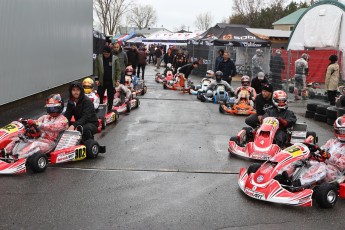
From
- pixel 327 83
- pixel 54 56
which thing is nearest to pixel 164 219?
pixel 327 83

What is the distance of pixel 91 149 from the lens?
25.4 ft

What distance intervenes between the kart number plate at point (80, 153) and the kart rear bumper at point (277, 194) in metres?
3.06

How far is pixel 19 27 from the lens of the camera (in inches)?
534

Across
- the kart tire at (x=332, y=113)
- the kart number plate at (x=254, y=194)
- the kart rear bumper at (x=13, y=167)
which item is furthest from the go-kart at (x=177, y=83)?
the kart number plate at (x=254, y=194)

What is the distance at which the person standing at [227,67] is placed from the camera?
15.9 meters

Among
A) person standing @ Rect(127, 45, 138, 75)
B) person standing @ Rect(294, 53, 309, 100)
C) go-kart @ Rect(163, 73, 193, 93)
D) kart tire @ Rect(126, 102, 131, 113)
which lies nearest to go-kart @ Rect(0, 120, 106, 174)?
kart tire @ Rect(126, 102, 131, 113)

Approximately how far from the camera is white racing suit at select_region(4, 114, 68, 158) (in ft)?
23.1

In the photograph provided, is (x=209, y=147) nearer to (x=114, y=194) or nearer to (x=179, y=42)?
(x=114, y=194)

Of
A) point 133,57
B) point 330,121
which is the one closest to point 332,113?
point 330,121

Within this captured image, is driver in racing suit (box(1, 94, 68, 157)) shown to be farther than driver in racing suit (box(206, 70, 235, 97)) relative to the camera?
No

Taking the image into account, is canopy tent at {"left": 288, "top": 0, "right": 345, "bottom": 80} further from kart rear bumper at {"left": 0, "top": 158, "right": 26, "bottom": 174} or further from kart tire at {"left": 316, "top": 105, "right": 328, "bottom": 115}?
kart rear bumper at {"left": 0, "top": 158, "right": 26, "bottom": 174}

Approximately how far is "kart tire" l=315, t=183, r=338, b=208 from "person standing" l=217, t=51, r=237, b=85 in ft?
34.5

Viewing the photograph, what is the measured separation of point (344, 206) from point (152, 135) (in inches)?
205

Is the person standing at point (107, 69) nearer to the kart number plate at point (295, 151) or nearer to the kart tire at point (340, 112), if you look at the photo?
the kart tire at point (340, 112)
